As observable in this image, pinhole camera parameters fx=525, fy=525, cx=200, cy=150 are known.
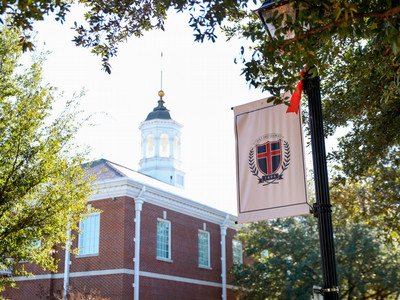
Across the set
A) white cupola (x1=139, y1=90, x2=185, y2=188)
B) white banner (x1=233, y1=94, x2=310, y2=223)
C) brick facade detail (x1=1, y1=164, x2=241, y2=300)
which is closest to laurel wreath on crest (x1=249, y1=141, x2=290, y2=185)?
white banner (x1=233, y1=94, x2=310, y2=223)

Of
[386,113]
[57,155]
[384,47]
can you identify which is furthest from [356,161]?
[57,155]

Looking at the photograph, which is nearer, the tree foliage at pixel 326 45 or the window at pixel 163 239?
the tree foliage at pixel 326 45

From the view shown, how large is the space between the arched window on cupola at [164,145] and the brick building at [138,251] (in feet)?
25.9

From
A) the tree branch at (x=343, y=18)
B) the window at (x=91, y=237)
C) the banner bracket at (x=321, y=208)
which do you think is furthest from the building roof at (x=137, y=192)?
the tree branch at (x=343, y=18)

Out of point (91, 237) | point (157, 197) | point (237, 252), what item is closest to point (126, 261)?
point (91, 237)

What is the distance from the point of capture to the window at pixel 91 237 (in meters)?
22.7

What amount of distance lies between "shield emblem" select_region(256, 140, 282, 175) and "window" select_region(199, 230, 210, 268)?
2081cm

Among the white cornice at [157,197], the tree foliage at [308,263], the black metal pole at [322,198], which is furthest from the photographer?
the tree foliage at [308,263]

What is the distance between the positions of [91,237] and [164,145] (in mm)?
13035

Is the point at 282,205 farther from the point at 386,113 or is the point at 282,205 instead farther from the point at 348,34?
the point at 386,113

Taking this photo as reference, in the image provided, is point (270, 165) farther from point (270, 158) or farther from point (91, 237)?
point (91, 237)

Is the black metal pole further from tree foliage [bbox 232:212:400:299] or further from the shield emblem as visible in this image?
tree foliage [bbox 232:212:400:299]

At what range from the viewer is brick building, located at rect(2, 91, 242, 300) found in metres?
21.8

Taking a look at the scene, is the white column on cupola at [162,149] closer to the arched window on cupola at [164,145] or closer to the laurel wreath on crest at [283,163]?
the arched window on cupola at [164,145]
